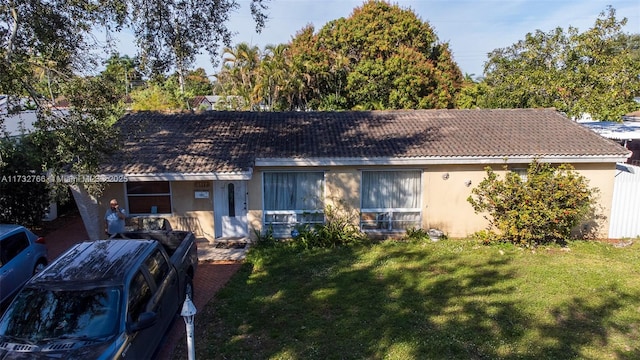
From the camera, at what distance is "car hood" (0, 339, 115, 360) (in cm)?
491

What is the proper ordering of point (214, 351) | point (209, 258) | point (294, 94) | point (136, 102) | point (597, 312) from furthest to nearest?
1. point (294, 94)
2. point (136, 102)
3. point (209, 258)
4. point (597, 312)
5. point (214, 351)

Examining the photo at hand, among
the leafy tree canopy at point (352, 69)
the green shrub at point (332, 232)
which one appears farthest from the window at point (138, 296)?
the leafy tree canopy at point (352, 69)

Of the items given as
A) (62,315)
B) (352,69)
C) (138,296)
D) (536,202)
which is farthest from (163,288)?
(352,69)

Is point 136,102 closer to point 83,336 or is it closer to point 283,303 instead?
point 283,303

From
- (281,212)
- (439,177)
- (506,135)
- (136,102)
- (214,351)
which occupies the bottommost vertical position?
(214,351)

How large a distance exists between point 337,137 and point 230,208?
Result: 13.6 feet

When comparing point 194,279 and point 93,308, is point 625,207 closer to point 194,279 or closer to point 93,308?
point 194,279

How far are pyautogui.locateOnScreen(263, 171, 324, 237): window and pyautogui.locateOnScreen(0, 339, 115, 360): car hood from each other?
26.2 ft

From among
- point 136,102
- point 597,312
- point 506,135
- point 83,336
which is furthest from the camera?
point 136,102

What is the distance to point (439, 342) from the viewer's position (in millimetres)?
7059

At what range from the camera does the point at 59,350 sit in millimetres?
5008

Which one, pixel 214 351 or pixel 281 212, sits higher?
pixel 281 212

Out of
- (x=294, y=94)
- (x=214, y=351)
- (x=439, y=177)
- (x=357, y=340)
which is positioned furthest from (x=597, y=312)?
(x=294, y=94)

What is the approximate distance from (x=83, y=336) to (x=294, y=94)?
26.8 meters
